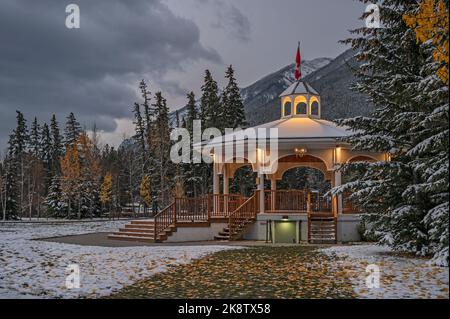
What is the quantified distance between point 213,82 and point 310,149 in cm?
2937

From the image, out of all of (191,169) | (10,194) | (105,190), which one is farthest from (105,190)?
(191,169)

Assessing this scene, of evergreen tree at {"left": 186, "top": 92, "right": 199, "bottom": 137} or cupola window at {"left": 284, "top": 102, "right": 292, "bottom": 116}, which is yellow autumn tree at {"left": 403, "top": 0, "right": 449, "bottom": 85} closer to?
cupola window at {"left": 284, "top": 102, "right": 292, "bottom": 116}

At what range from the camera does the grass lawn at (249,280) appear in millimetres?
8367

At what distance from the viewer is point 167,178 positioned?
4969cm

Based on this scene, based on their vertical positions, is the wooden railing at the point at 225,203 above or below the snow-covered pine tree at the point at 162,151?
below

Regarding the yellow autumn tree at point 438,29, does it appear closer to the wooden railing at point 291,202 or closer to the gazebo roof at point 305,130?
the gazebo roof at point 305,130

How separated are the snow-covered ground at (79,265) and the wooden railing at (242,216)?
3.74m

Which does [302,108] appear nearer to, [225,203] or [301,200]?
[301,200]

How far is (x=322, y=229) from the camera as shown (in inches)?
746

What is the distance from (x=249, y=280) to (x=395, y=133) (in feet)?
20.0

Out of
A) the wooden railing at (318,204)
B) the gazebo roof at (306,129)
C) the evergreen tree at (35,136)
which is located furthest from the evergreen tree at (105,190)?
the wooden railing at (318,204)

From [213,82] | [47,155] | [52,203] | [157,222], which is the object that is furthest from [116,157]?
[157,222]

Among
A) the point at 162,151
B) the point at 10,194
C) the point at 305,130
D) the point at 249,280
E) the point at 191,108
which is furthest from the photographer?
the point at 191,108
